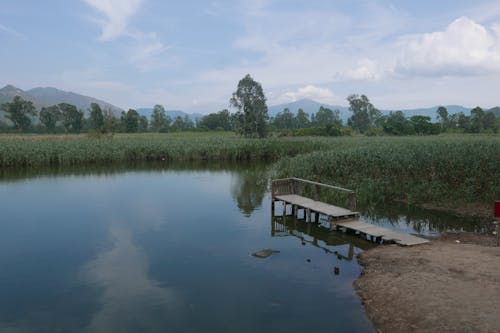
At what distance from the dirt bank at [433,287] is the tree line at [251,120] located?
51.4 m

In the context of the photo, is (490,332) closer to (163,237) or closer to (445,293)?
(445,293)

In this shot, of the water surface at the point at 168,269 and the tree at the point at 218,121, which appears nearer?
the water surface at the point at 168,269

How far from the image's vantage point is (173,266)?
31.4ft

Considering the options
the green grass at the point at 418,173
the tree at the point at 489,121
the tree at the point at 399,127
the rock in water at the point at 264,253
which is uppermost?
the tree at the point at 489,121

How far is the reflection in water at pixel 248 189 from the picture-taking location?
16.8 m

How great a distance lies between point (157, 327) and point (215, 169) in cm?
2331

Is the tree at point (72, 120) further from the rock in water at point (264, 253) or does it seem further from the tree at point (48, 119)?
the rock in water at point (264, 253)

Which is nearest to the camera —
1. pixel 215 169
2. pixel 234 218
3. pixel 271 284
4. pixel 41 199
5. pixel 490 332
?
pixel 490 332

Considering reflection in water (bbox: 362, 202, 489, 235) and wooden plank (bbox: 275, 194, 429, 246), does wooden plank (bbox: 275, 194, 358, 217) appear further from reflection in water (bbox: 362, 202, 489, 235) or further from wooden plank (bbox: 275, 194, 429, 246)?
reflection in water (bbox: 362, 202, 489, 235)

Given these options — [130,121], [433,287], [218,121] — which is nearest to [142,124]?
[130,121]

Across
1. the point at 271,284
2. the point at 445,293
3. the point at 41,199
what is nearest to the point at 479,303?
Result: the point at 445,293

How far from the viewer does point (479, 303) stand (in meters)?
6.43

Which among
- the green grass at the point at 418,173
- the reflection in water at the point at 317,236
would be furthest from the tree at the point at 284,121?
the reflection in water at the point at 317,236

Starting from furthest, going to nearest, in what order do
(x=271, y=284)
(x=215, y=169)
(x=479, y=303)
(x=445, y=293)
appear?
(x=215, y=169), (x=271, y=284), (x=445, y=293), (x=479, y=303)
